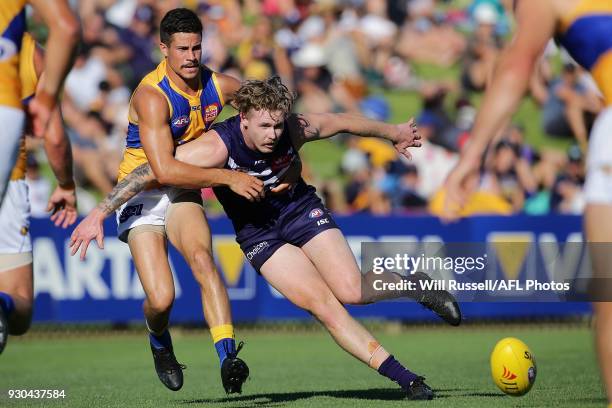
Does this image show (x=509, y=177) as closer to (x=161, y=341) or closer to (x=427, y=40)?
(x=427, y=40)

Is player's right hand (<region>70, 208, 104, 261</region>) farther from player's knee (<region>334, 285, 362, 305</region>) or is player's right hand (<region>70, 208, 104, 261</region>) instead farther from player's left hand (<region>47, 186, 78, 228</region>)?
player's knee (<region>334, 285, 362, 305</region>)

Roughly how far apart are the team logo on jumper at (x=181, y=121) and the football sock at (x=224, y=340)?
1562mm

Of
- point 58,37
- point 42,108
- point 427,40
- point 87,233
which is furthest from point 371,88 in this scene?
point 58,37

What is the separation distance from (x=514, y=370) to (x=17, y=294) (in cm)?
336

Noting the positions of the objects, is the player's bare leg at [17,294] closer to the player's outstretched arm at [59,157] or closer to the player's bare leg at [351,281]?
the player's outstretched arm at [59,157]

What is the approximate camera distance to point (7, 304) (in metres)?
6.80

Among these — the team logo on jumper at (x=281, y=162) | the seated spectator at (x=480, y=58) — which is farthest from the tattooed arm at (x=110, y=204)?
the seated spectator at (x=480, y=58)

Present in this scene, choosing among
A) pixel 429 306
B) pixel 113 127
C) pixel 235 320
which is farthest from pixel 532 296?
pixel 113 127

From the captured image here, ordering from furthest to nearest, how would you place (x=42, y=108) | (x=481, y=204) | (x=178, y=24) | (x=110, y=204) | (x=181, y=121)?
(x=481, y=204) < (x=181, y=121) < (x=178, y=24) < (x=110, y=204) < (x=42, y=108)

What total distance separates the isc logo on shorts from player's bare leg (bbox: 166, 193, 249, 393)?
10.2 inches

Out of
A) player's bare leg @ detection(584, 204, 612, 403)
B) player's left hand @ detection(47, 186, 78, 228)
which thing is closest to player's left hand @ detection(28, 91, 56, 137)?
player's left hand @ detection(47, 186, 78, 228)

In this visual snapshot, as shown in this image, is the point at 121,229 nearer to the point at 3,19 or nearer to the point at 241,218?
the point at 241,218

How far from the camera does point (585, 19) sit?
5.09 metres

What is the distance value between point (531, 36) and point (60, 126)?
10.1 feet
